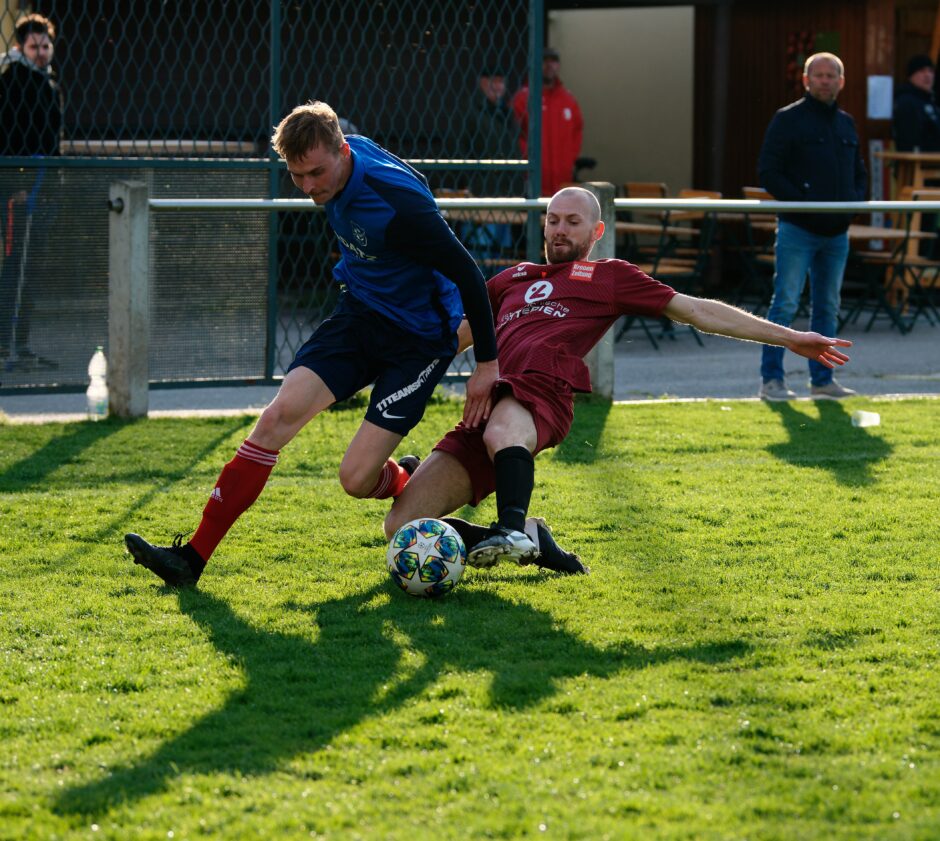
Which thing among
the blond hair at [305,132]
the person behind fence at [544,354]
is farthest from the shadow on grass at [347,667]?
the blond hair at [305,132]

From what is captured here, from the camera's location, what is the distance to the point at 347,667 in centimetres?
462

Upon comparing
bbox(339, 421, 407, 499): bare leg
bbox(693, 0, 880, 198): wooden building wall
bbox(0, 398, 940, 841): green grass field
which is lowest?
bbox(0, 398, 940, 841): green grass field

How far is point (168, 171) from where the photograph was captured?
9438 millimetres

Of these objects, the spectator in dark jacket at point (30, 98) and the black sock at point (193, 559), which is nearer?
the black sock at point (193, 559)

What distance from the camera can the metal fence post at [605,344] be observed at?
941 centimetres

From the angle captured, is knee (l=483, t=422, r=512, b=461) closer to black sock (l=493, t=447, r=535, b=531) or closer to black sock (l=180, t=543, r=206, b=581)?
black sock (l=493, t=447, r=535, b=531)

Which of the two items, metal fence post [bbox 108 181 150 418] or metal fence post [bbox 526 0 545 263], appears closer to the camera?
metal fence post [bbox 108 181 150 418]

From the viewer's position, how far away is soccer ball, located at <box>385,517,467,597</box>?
531 cm

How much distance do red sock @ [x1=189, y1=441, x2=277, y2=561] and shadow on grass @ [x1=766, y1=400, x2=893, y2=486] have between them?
123 inches

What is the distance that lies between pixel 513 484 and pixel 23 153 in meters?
5.41

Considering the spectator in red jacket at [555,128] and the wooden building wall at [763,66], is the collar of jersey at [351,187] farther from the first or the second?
the wooden building wall at [763,66]

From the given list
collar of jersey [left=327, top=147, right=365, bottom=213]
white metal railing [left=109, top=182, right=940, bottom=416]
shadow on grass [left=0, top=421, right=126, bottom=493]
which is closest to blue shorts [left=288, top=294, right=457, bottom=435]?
collar of jersey [left=327, top=147, right=365, bottom=213]

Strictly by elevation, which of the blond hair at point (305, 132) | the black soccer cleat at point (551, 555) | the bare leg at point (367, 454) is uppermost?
the blond hair at point (305, 132)

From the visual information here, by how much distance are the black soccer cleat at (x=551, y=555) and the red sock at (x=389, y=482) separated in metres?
0.63
